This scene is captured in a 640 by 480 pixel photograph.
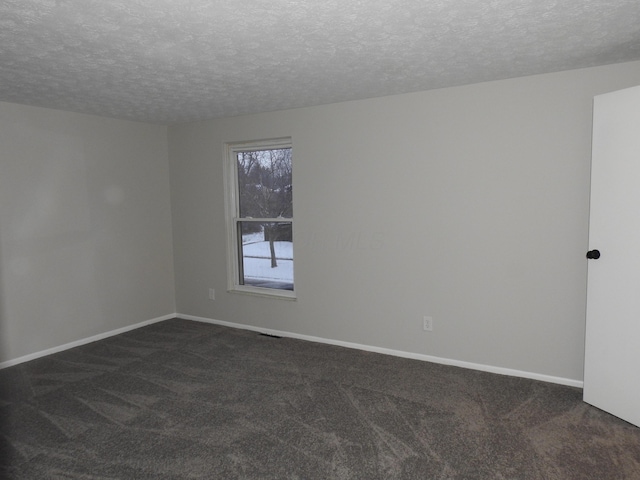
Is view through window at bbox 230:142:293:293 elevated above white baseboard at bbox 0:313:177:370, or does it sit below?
above

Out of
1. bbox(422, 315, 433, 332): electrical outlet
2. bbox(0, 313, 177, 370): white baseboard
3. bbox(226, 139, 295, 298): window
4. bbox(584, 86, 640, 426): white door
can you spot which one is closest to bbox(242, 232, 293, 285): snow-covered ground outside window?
bbox(226, 139, 295, 298): window

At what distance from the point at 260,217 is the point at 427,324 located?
2.11 metres

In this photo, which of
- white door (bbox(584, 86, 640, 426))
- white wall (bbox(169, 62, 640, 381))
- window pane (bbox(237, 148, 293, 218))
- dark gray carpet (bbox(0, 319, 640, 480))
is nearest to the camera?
dark gray carpet (bbox(0, 319, 640, 480))

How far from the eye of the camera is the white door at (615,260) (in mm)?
2619

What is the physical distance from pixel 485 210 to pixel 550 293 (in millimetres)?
778

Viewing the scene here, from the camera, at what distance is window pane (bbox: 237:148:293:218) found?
458 centimetres

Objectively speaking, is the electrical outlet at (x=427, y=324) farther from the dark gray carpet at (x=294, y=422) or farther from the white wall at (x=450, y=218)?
the dark gray carpet at (x=294, y=422)

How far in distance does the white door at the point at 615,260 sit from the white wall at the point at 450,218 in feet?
1.14

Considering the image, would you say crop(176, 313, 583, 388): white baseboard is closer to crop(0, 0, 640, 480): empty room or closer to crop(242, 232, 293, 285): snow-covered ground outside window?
crop(0, 0, 640, 480): empty room

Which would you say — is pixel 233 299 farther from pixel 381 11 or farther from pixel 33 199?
pixel 381 11

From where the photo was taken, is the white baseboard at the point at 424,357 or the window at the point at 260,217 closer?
the white baseboard at the point at 424,357

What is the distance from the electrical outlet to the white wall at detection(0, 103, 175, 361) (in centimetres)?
310

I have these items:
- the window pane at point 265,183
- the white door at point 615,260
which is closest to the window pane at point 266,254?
the window pane at point 265,183

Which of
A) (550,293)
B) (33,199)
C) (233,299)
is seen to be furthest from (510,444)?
(33,199)
